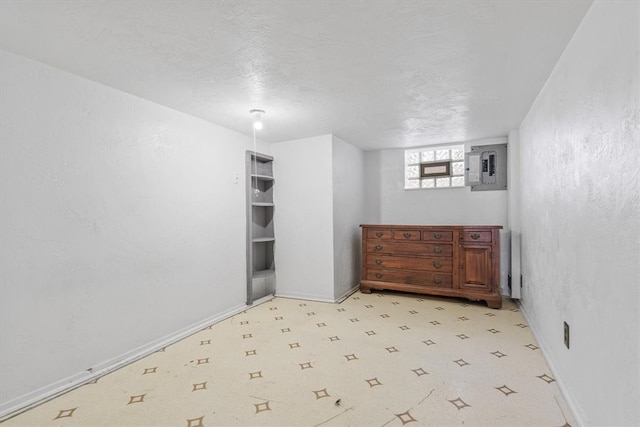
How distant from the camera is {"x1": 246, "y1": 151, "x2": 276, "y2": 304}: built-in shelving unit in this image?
13.4 feet

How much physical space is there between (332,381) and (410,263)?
2.47 meters

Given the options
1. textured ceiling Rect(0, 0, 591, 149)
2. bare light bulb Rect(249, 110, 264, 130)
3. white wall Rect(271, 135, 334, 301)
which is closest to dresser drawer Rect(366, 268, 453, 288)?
white wall Rect(271, 135, 334, 301)

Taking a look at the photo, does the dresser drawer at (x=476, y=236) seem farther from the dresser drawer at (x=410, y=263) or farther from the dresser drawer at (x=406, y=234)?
the dresser drawer at (x=406, y=234)

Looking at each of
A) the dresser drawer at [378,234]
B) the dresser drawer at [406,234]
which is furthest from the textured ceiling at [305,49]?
the dresser drawer at [378,234]

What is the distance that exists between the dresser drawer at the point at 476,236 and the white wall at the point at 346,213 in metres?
1.57

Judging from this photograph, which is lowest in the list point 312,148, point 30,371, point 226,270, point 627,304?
point 30,371

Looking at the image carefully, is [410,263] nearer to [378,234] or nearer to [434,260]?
[434,260]

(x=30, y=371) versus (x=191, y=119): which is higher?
(x=191, y=119)

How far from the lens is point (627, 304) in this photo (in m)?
1.22

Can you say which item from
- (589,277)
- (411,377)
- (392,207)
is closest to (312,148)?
(392,207)

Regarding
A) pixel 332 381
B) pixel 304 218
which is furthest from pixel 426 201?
pixel 332 381

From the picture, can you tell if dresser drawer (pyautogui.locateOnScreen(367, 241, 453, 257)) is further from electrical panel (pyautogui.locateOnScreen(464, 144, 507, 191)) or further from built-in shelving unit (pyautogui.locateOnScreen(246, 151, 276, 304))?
built-in shelving unit (pyautogui.locateOnScreen(246, 151, 276, 304))

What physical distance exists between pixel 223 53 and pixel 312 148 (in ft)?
7.72

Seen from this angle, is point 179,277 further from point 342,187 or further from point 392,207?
point 392,207
